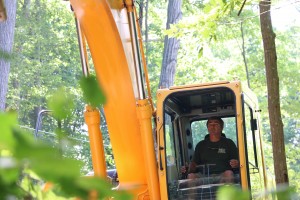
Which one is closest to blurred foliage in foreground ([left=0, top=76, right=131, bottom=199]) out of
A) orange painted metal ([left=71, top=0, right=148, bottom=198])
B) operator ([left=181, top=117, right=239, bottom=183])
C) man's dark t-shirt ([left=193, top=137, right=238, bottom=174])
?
orange painted metal ([left=71, top=0, right=148, bottom=198])

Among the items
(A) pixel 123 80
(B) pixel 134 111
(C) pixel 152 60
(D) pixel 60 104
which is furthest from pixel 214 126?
(C) pixel 152 60

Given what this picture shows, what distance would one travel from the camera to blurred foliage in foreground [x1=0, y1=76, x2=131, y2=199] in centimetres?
76

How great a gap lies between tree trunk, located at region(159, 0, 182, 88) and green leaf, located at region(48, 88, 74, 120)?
19.2 m

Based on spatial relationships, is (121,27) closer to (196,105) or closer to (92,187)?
(196,105)

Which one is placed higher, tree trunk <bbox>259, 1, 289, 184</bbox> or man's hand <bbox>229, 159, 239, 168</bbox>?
tree trunk <bbox>259, 1, 289, 184</bbox>

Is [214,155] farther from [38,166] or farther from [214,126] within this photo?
[38,166]

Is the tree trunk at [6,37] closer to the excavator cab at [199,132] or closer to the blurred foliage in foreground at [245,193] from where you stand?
the excavator cab at [199,132]

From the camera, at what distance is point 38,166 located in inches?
30.3

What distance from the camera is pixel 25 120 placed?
3294cm

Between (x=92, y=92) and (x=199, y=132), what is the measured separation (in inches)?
382

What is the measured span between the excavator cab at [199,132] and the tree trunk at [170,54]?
949 cm

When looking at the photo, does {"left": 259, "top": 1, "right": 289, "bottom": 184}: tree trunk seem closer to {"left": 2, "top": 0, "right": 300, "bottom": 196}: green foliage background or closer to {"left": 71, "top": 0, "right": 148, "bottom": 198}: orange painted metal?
{"left": 71, "top": 0, "right": 148, "bottom": 198}: orange painted metal

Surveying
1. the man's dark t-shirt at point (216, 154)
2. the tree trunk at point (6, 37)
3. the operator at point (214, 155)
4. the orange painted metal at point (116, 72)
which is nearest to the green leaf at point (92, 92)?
the orange painted metal at point (116, 72)

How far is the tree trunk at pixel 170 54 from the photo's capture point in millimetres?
20641
